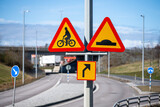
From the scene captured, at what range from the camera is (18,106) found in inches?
622

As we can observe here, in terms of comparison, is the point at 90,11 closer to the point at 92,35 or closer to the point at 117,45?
the point at 92,35

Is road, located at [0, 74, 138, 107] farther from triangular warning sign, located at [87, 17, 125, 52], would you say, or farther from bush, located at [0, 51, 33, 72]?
bush, located at [0, 51, 33, 72]

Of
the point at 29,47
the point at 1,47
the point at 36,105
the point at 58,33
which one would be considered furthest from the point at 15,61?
the point at 58,33

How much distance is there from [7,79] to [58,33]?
123ft

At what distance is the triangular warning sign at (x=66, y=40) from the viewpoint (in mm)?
4336

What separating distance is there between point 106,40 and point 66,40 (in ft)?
2.33

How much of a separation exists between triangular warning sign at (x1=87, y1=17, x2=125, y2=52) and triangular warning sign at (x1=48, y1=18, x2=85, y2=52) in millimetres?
225

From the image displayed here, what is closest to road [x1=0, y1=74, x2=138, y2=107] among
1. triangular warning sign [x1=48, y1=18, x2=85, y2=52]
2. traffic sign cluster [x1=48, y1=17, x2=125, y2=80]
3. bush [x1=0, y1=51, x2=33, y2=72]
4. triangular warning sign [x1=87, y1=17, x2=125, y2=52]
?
triangular warning sign [x1=48, y1=18, x2=85, y2=52]

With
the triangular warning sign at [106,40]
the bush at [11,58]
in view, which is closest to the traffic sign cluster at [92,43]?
the triangular warning sign at [106,40]

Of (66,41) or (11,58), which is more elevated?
(66,41)

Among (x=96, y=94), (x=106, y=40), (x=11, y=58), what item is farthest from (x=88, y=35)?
(x=11, y=58)

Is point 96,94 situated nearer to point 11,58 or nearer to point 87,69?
point 87,69

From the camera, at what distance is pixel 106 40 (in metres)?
4.33

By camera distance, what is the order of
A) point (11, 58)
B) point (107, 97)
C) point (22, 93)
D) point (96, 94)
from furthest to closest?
1. point (11, 58)
2. point (22, 93)
3. point (96, 94)
4. point (107, 97)
